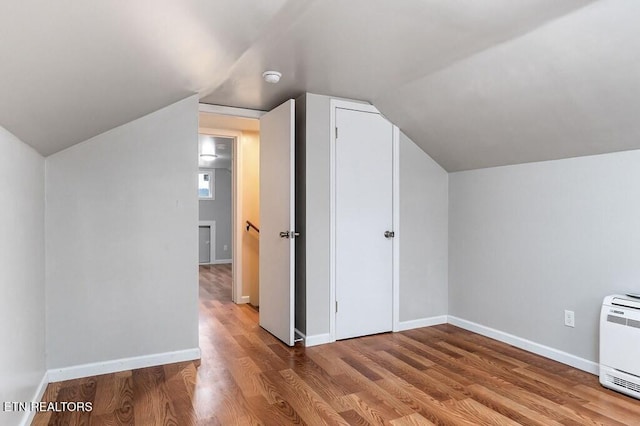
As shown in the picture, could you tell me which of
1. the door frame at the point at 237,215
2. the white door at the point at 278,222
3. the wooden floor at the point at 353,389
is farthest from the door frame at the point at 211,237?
the wooden floor at the point at 353,389

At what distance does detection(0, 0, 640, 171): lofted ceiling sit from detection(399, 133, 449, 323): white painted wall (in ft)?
1.70

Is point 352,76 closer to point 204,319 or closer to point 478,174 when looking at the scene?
point 478,174

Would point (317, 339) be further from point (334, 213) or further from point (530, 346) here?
point (530, 346)

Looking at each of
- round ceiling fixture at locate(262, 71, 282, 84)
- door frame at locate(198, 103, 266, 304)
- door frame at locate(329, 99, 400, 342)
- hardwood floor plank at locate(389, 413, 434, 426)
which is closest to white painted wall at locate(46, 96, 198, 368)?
round ceiling fixture at locate(262, 71, 282, 84)

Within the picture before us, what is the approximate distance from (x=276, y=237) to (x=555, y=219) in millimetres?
2235

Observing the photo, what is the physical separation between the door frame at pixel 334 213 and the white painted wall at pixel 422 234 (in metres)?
0.07

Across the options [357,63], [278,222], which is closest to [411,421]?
[278,222]

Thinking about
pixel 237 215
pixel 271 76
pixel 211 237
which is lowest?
pixel 211 237

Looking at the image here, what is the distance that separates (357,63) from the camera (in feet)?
8.87

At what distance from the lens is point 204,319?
4.14 m

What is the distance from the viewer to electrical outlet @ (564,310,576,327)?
2.89 meters

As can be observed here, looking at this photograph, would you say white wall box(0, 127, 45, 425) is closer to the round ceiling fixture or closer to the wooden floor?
the wooden floor

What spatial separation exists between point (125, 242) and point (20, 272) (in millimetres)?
843

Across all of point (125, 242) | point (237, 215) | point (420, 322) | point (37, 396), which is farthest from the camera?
point (237, 215)
